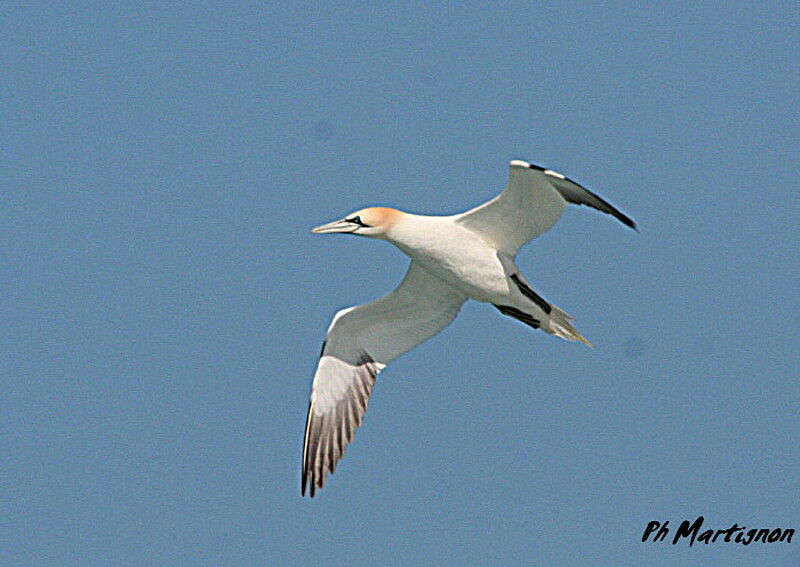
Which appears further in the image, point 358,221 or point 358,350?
point 358,350

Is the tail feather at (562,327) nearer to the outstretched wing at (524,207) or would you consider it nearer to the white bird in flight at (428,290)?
the white bird in flight at (428,290)

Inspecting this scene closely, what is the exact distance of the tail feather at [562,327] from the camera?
56.1 feet

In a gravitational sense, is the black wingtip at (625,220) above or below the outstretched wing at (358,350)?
above

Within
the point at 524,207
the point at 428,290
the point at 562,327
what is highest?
the point at 524,207

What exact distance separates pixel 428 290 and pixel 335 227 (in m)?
1.73

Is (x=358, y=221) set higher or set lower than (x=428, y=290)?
higher

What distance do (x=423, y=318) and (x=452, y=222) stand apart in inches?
76.6

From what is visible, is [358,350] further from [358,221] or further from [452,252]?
[452,252]

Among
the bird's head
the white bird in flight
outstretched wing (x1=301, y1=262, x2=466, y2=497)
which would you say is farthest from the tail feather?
the bird's head

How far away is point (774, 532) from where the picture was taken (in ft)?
56.4

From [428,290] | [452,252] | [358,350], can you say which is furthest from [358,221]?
[358,350]

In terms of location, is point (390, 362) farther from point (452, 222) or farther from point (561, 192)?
point (561, 192)

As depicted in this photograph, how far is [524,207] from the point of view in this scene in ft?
53.8

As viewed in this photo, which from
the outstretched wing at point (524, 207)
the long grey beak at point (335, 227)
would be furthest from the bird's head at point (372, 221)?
the outstretched wing at point (524, 207)
